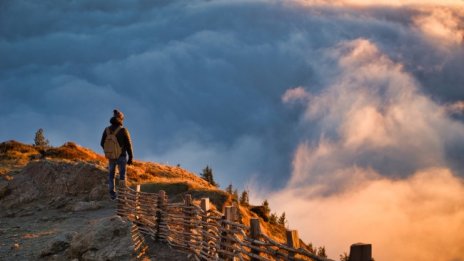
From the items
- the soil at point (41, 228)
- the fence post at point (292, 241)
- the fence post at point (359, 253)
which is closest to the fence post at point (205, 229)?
the soil at point (41, 228)

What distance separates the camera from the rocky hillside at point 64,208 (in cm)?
1127

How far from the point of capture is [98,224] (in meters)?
11.5

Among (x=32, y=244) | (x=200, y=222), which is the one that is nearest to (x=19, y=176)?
(x=32, y=244)

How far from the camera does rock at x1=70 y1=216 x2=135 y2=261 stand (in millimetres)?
10477

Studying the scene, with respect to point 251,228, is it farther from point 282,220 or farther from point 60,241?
point 282,220

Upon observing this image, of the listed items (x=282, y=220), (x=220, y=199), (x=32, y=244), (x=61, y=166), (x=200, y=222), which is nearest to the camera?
(x=200, y=222)

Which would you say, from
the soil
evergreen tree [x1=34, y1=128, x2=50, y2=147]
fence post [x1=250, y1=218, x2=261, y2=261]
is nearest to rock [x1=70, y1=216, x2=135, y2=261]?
the soil

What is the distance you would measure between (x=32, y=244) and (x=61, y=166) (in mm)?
6376

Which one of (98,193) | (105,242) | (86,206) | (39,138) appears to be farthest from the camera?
(39,138)

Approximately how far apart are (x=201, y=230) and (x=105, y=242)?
7.12ft

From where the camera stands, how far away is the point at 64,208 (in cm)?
1722

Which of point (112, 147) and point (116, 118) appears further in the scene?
point (116, 118)

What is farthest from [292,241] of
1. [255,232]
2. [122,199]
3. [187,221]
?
[122,199]

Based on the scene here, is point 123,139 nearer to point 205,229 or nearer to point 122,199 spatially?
point 122,199
